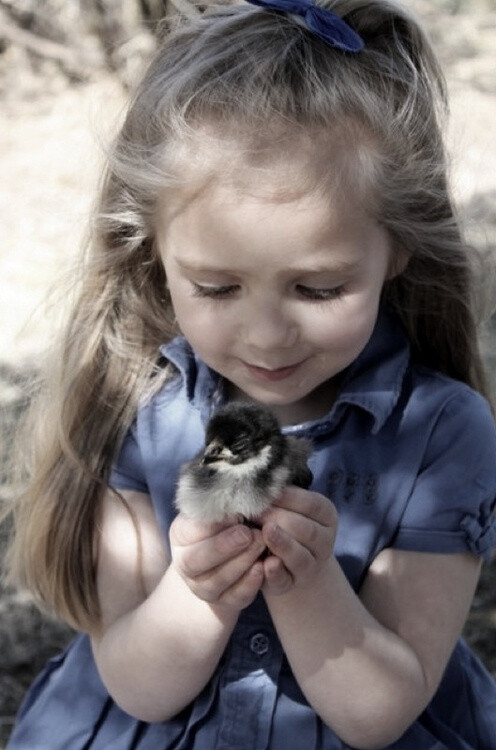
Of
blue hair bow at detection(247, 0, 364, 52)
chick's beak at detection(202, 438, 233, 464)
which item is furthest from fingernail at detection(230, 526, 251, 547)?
blue hair bow at detection(247, 0, 364, 52)

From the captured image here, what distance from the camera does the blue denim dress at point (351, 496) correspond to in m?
2.20

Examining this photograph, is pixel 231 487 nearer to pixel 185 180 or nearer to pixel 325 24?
pixel 185 180

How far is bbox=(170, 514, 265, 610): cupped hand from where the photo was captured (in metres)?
1.88

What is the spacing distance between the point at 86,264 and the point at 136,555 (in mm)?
573

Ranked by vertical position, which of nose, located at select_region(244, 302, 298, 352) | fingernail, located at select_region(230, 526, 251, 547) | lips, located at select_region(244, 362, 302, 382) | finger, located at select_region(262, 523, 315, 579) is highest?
nose, located at select_region(244, 302, 298, 352)

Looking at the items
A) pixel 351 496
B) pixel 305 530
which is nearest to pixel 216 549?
pixel 305 530

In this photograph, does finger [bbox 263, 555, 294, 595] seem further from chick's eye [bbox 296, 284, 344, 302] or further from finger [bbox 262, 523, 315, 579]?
chick's eye [bbox 296, 284, 344, 302]

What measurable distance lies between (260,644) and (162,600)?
206 mm

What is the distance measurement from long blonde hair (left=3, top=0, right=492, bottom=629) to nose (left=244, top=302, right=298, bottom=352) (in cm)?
26

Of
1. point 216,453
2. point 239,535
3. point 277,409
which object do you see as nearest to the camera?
point 216,453

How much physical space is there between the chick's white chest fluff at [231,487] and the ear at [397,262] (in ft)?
1.88

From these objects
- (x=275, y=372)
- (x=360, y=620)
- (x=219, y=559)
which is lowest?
(x=360, y=620)

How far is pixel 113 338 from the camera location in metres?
2.42

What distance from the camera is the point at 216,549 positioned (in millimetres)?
1888
